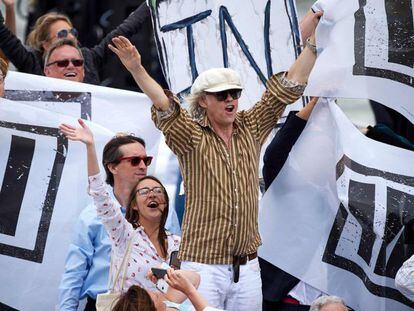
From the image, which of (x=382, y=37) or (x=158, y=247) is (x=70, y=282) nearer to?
(x=158, y=247)

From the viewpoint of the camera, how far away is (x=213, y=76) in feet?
20.1

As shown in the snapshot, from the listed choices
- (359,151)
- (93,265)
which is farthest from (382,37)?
(93,265)

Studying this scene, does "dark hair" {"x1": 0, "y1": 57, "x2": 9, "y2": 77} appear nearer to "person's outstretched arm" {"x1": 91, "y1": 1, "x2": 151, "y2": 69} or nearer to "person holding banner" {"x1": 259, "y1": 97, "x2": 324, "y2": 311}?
"person's outstretched arm" {"x1": 91, "y1": 1, "x2": 151, "y2": 69}

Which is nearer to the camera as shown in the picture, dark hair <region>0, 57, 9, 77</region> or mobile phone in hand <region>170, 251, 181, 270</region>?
mobile phone in hand <region>170, 251, 181, 270</region>

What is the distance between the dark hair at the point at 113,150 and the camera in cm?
667

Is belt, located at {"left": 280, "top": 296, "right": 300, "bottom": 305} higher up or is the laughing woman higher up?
the laughing woman

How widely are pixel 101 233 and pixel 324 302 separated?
1194mm

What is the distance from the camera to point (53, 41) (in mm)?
8219

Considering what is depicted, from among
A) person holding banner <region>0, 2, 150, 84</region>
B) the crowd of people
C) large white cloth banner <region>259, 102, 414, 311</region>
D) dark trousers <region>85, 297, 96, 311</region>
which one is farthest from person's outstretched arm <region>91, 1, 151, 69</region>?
dark trousers <region>85, 297, 96, 311</region>

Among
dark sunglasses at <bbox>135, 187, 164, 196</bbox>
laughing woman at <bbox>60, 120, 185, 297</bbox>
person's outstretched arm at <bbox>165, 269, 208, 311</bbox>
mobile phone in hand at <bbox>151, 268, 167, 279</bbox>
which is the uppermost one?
dark sunglasses at <bbox>135, 187, 164, 196</bbox>

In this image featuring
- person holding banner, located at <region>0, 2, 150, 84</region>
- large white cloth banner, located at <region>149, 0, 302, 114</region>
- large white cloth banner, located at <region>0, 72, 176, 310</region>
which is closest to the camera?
large white cloth banner, located at <region>0, 72, 176, 310</region>

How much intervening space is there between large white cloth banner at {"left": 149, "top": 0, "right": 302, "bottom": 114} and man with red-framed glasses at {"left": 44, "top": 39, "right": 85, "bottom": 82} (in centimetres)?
70

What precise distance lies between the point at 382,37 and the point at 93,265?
1769 mm

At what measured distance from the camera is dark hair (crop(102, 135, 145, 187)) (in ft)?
21.9
